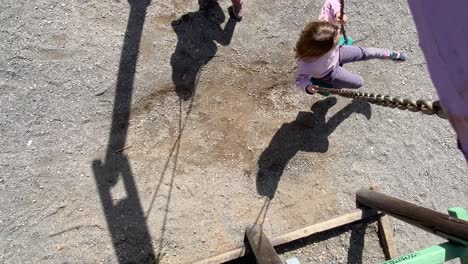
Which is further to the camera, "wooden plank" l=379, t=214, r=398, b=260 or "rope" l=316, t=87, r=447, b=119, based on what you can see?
"wooden plank" l=379, t=214, r=398, b=260

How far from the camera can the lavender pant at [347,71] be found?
2.77 metres

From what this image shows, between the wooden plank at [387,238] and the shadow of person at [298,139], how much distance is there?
1.99 feet

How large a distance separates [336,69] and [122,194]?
155 centimetres

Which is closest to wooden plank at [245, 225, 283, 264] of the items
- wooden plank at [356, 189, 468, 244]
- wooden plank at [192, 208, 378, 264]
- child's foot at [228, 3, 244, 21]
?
wooden plank at [192, 208, 378, 264]

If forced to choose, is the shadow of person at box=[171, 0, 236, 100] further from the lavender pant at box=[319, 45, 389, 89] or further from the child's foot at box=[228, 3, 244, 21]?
the lavender pant at box=[319, 45, 389, 89]

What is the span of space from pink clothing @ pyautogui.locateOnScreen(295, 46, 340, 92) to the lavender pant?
6 centimetres

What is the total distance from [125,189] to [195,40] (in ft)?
3.74

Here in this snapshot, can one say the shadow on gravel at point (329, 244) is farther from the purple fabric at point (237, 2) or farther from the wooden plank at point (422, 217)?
the purple fabric at point (237, 2)

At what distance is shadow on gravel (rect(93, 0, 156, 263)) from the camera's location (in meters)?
2.72

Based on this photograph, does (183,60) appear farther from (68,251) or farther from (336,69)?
(68,251)

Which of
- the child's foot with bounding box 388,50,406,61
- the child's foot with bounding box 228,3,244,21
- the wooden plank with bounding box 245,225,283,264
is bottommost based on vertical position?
the wooden plank with bounding box 245,225,283,264

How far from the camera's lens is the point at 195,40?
3.14 m

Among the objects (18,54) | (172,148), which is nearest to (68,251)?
(172,148)

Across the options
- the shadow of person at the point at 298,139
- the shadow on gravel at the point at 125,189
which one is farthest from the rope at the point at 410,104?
the shadow on gravel at the point at 125,189
